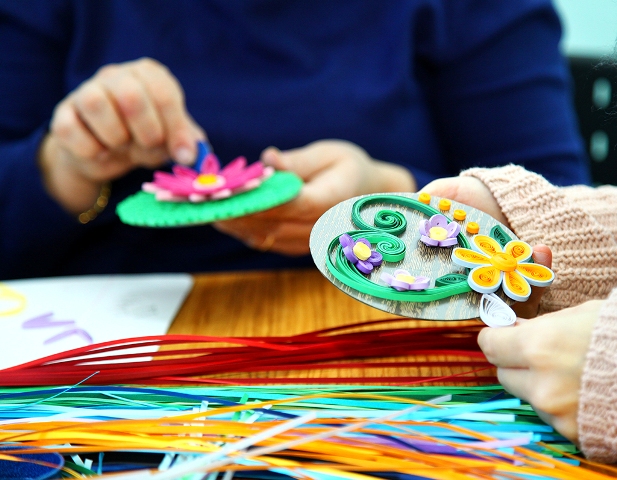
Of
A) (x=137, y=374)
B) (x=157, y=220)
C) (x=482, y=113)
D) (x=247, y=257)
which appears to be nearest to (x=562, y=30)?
(x=482, y=113)

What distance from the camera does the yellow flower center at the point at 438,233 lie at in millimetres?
435

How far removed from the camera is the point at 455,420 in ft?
1.38

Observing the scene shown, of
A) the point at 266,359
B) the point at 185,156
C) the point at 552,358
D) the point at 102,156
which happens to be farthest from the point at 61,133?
the point at 552,358

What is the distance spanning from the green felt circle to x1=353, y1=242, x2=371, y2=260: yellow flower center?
20 cm

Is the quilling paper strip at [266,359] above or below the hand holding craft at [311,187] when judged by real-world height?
below

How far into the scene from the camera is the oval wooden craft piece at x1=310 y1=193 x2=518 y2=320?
1.30ft

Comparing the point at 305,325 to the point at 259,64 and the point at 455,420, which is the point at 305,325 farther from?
the point at 259,64

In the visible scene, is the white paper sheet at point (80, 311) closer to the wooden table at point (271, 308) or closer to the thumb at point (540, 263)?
the wooden table at point (271, 308)

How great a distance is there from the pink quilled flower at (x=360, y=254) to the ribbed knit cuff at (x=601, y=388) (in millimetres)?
155

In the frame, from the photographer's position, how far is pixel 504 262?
0.41m

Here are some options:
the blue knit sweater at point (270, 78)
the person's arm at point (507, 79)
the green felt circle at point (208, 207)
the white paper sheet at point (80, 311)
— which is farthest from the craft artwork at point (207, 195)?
the person's arm at point (507, 79)

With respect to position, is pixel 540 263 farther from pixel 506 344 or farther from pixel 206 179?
pixel 206 179

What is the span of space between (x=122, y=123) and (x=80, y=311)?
0.25 metres

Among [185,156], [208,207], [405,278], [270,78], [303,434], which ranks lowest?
[303,434]
